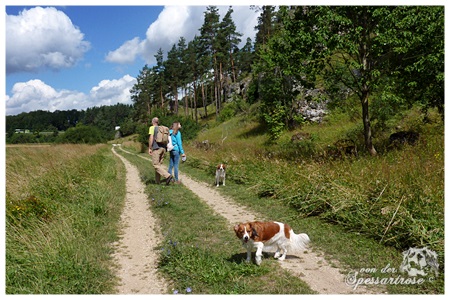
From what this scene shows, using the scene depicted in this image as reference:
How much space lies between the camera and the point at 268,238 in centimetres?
445

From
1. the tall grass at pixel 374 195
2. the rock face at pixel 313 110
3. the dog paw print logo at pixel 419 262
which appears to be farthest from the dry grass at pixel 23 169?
the rock face at pixel 313 110

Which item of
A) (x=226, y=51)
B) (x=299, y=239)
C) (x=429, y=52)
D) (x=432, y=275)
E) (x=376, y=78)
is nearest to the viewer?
(x=432, y=275)

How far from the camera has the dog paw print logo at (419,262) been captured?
404cm

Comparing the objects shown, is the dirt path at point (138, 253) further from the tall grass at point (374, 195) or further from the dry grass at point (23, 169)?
the tall grass at point (374, 195)

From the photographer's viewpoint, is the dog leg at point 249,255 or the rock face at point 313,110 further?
the rock face at point 313,110

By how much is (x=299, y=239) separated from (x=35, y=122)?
400 feet

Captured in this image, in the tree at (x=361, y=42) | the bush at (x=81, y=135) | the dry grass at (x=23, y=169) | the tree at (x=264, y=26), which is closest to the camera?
the dry grass at (x=23, y=169)

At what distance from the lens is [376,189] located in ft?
20.8

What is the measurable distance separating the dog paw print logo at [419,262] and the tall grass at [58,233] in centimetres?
390

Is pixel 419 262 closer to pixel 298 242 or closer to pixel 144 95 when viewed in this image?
pixel 298 242

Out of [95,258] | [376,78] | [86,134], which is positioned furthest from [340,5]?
[86,134]

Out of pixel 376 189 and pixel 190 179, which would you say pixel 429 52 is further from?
pixel 190 179

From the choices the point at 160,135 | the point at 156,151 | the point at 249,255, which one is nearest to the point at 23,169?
the point at 156,151

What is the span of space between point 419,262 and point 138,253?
13.7 feet
